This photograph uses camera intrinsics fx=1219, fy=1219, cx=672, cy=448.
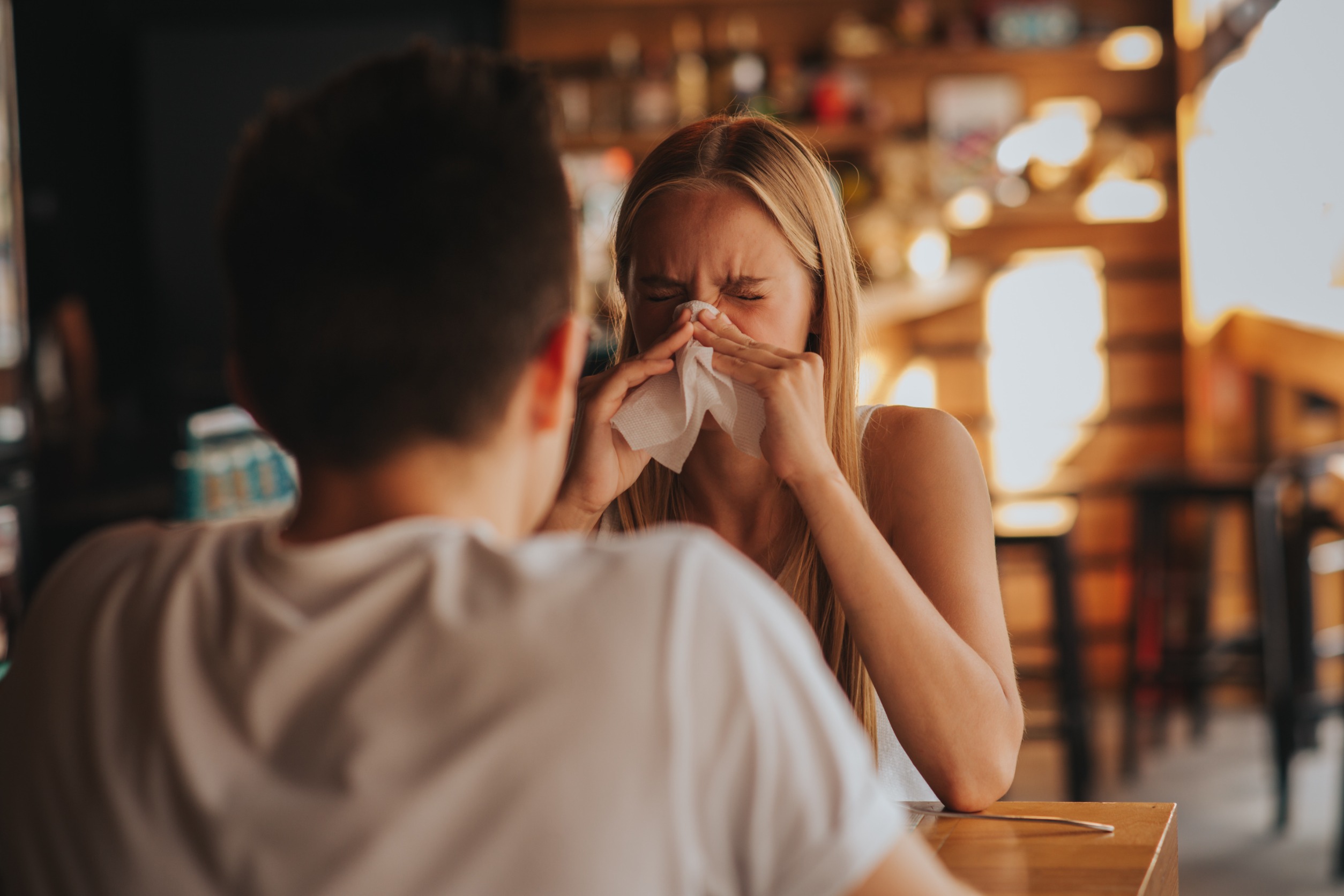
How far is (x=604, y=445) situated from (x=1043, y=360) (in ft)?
13.6

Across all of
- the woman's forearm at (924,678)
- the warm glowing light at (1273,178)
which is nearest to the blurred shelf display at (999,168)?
the warm glowing light at (1273,178)

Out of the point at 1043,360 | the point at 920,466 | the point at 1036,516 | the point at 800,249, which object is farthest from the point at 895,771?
the point at 1043,360

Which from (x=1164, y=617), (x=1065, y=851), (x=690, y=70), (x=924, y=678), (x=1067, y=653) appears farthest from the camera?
(x=690, y=70)

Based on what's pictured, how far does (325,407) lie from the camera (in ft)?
2.04

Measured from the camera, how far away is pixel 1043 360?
5227 mm

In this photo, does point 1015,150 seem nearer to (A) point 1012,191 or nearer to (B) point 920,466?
(A) point 1012,191

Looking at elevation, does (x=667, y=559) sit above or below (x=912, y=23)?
→ below

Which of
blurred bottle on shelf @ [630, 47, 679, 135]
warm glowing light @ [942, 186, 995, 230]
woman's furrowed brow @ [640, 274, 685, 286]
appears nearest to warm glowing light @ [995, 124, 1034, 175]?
warm glowing light @ [942, 186, 995, 230]

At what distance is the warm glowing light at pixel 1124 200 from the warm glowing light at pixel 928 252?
636 millimetres

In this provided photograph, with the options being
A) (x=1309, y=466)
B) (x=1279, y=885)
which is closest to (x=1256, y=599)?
(x=1309, y=466)

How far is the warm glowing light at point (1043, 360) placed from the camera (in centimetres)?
521

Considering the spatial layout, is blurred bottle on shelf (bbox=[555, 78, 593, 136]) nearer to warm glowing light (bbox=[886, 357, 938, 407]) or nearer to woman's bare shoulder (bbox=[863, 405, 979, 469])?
warm glowing light (bbox=[886, 357, 938, 407])

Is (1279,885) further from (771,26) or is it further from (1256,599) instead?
(771,26)

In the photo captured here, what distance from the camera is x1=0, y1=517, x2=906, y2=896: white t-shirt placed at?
55cm
